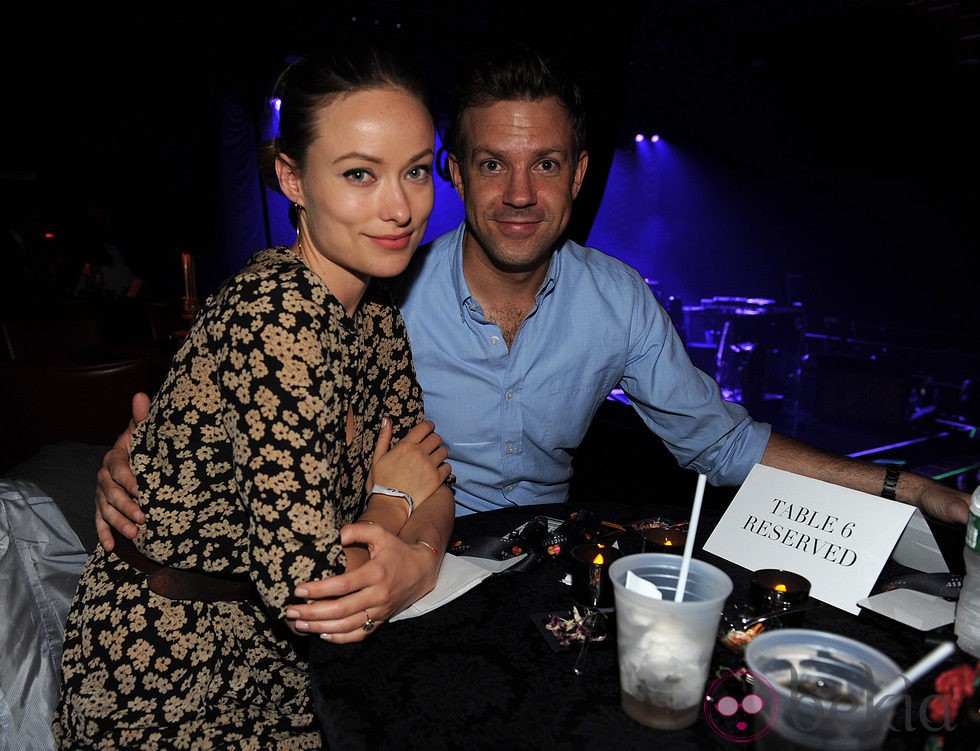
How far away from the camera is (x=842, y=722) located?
0.62 m

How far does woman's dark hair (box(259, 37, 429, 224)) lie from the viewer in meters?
1.19

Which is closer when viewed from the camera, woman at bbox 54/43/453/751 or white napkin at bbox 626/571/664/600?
white napkin at bbox 626/571/664/600

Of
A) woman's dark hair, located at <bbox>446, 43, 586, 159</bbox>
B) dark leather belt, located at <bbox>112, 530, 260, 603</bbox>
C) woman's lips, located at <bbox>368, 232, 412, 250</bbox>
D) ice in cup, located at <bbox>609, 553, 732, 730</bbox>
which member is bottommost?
dark leather belt, located at <bbox>112, 530, 260, 603</bbox>

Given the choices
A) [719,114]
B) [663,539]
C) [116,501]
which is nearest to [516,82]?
[663,539]

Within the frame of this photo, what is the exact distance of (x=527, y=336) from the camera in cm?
192

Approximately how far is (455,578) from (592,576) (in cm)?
25

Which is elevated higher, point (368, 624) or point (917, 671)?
point (917, 671)

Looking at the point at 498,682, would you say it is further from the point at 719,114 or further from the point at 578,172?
the point at 719,114

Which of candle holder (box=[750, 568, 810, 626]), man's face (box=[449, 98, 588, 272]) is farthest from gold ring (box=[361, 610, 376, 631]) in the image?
man's face (box=[449, 98, 588, 272])

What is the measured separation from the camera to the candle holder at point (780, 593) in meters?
1.05

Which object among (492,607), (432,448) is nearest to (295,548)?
(492,607)

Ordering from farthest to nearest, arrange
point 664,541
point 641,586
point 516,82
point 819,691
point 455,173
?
point 455,173 → point 516,82 → point 664,541 → point 641,586 → point 819,691

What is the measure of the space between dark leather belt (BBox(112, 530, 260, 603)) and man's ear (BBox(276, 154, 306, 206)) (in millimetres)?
720

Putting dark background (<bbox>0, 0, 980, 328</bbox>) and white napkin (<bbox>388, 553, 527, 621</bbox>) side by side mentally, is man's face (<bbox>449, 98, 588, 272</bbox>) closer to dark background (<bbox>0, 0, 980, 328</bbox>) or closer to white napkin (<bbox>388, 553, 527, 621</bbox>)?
white napkin (<bbox>388, 553, 527, 621</bbox>)
